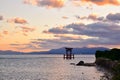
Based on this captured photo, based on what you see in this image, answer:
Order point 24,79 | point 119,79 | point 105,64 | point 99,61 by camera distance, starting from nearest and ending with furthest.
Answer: point 119,79 < point 24,79 < point 105,64 < point 99,61

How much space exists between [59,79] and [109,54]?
6857cm

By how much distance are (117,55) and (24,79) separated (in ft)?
206

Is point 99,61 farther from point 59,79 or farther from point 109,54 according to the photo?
point 59,79

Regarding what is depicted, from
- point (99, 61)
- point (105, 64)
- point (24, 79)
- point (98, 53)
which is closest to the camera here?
point (24, 79)

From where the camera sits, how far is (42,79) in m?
82.0

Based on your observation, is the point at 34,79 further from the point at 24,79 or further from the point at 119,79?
the point at 119,79

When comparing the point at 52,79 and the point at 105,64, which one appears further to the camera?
the point at 105,64

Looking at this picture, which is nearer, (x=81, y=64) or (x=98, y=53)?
(x=81, y=64)

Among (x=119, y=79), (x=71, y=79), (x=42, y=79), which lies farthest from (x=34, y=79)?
(x=119, y=79)

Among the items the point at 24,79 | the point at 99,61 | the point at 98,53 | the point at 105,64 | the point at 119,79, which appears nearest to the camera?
the point at 119,79

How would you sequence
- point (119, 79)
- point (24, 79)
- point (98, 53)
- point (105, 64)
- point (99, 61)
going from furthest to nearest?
point (98, 53) < point (99, 61) < point (105, 64) < point (24, 79) < point (119, 79)

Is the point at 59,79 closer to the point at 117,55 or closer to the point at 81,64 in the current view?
the point at 117,55

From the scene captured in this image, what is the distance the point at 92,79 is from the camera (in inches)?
3231

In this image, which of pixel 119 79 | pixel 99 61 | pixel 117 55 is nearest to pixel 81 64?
pixel 99 61
